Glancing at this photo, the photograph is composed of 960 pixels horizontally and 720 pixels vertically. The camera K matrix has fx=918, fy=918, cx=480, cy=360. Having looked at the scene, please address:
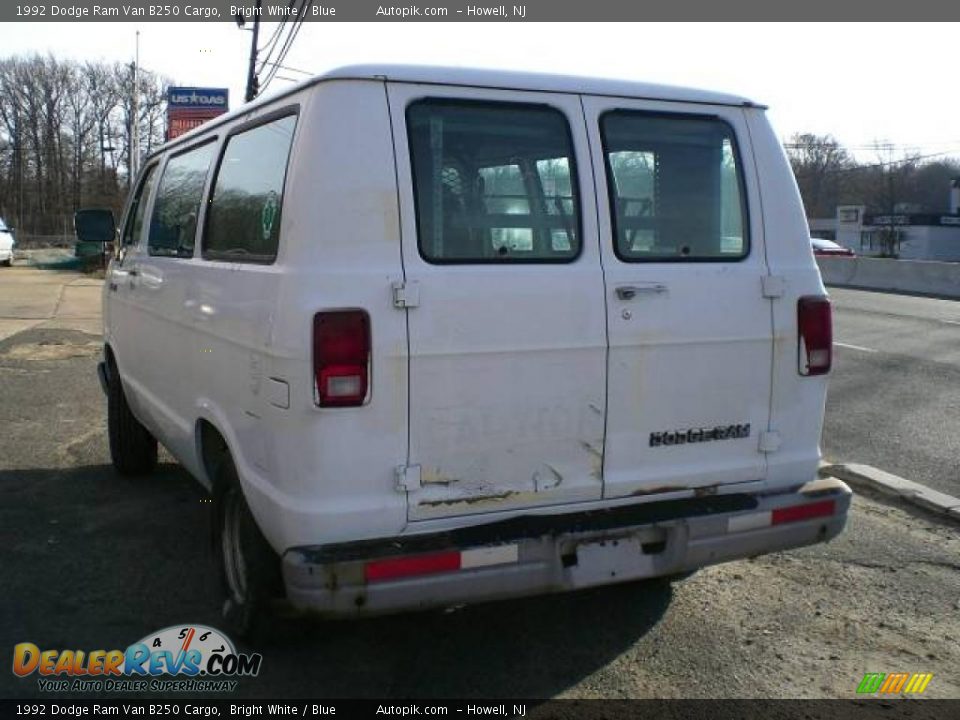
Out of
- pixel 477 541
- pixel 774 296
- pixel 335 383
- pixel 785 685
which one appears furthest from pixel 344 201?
pixel 785 685

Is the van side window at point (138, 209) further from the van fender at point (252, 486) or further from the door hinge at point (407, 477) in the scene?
the door hinge at point (407, 477)

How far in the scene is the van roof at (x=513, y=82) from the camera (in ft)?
10.3

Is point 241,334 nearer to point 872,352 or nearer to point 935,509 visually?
point 935,509

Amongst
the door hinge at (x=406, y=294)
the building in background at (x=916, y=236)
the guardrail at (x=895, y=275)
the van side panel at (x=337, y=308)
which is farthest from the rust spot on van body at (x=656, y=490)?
the building in background at (x=916, y=236)

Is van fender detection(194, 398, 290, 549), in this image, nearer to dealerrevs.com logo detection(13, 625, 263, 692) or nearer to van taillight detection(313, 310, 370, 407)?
van taillight detection(313, 310, 370, 407)


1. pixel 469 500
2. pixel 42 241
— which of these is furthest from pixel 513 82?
pixel 42 241

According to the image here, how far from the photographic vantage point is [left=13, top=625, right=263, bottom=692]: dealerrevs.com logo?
3.43 m

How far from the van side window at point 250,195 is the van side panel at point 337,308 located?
0.19m

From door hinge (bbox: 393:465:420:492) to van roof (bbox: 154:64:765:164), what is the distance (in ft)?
4.37

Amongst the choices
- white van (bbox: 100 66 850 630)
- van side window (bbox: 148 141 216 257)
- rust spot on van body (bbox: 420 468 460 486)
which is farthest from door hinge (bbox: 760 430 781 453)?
van side window (bbox: 148 141 216 257)

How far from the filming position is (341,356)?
9.72ft

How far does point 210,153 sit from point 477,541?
2318 mm

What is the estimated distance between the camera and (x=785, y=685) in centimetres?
345

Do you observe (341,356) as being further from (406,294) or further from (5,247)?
(5,247)
